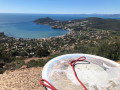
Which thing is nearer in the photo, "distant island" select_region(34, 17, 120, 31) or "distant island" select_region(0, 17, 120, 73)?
"distant island" select_region(0, 17, 120, 73)

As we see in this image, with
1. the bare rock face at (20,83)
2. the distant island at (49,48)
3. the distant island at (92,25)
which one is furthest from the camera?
the distant island at (92,25)

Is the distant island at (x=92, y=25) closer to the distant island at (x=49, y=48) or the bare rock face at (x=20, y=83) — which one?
the distant island at (x=49, y=48)

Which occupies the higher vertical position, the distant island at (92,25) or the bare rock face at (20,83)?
the distant island at (92,25)


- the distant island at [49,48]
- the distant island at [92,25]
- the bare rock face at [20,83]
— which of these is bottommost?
the distant island at [49,48]

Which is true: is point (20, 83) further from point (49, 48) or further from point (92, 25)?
point (92, 25)

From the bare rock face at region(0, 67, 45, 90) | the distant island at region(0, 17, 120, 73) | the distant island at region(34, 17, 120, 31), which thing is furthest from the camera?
the distant island at region(34, 17, 120, 31)

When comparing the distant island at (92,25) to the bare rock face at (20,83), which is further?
the distant island at (92,25)

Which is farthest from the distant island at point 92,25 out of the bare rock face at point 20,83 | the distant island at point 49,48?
the bare rock face at point 20,83

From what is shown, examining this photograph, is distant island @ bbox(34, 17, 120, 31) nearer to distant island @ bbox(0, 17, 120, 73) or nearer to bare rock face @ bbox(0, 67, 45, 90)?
distant island @ bbox(0, 17, 120, 73)

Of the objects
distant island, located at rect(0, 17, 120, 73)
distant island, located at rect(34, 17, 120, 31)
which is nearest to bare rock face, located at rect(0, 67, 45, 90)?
distant island, located at rect(0, 17, 120, 73)

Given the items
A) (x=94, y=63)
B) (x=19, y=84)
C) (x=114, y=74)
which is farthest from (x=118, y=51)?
(x=19, y=84)

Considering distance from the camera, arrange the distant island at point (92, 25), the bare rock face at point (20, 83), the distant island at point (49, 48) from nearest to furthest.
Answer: the bare rock face at point (20, 83) → the distant island at point (49, 48) → the distant island at point (92, 25)

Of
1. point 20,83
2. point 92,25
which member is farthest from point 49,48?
point 92,25

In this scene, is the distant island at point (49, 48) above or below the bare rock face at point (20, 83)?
below
